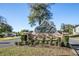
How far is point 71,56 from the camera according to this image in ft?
18.2

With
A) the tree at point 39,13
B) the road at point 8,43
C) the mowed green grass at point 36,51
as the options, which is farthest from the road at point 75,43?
the road at point 8,43

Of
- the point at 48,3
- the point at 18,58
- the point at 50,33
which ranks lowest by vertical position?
the point at 18,58

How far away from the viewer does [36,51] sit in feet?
18.4

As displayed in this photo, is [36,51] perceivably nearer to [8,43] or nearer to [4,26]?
[8,43]

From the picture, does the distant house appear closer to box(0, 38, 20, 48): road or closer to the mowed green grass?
the mowed green grass

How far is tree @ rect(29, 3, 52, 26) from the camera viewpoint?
18.4 ft

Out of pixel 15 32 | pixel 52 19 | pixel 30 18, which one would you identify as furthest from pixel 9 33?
pixel 52 19

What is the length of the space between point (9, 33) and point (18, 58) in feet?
1.66

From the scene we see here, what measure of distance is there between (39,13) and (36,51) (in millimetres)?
697

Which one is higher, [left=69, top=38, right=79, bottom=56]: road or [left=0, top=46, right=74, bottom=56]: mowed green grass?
[left=69, top=38, right=79, bottom=56]: road

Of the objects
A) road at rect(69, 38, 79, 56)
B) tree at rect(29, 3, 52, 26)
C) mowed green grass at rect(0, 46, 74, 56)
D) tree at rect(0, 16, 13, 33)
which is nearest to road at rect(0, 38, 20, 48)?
mowed green grass at rect(0, 46, 74, 56)

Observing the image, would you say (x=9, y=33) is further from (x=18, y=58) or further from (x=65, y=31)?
(x=65, y=31)

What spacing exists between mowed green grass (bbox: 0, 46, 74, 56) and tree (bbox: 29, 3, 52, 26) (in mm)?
481

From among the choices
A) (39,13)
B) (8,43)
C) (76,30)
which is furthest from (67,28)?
(8,43)
